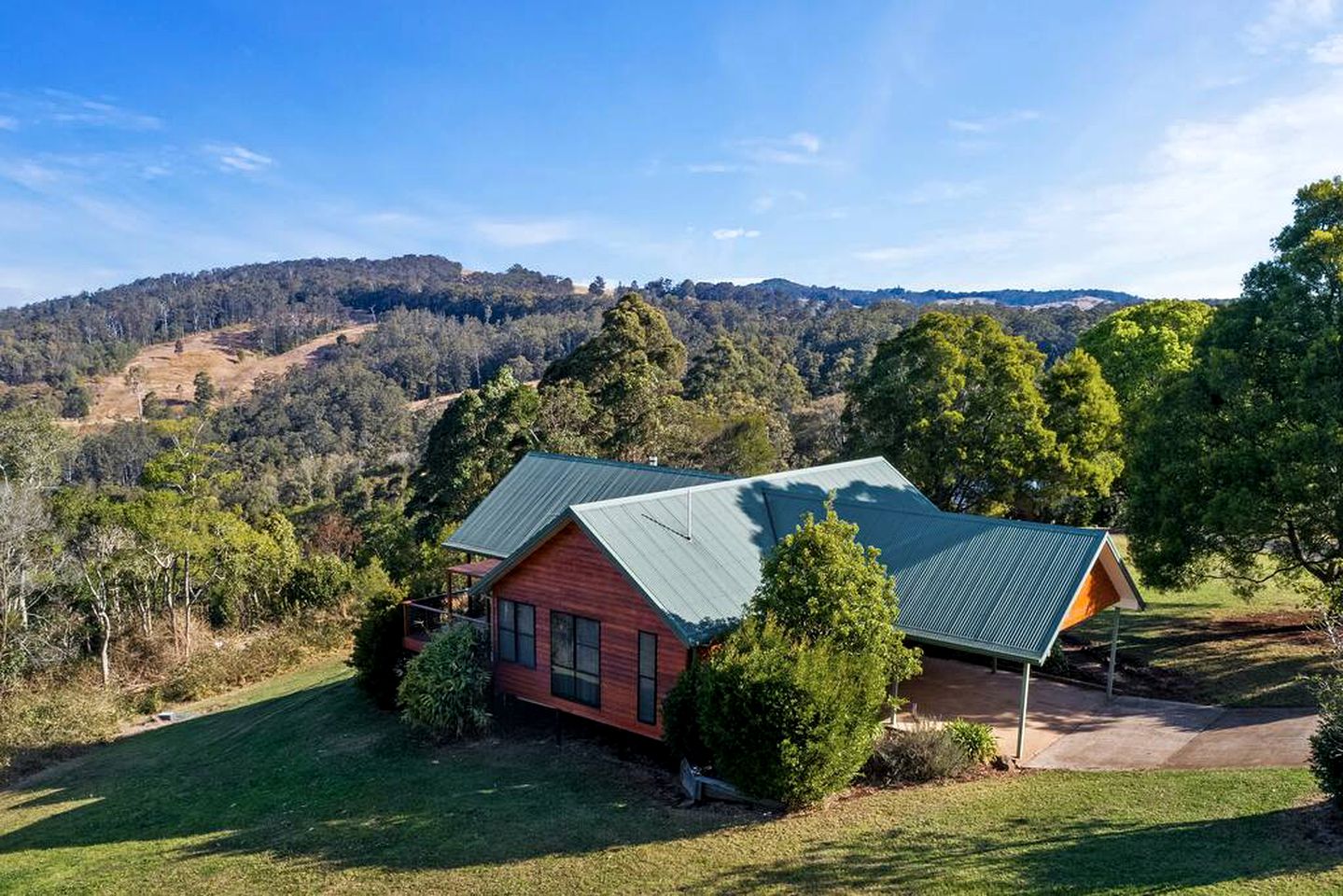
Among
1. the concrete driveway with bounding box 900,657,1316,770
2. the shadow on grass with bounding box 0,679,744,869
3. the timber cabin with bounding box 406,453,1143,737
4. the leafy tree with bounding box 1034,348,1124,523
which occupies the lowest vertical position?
the shadow on grass with bounding box 0,679,744,869

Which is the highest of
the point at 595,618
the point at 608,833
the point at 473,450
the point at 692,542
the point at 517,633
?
the point at 473,450

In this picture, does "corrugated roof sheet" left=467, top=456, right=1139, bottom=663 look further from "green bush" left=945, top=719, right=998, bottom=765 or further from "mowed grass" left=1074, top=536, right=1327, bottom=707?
"mowed grass" left=1074, top=536, right=1327, bottom=707

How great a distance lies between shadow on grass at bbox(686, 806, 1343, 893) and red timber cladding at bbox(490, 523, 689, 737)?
4629 millimetres

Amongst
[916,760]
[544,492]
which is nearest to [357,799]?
[544,492]

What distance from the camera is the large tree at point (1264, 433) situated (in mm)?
17969

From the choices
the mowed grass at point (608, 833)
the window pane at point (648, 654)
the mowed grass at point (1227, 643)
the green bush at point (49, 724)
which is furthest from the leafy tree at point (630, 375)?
the window pane at point (648, 654)

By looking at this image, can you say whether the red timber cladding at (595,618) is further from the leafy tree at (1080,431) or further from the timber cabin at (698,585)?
the leafy tree at (1080,431)

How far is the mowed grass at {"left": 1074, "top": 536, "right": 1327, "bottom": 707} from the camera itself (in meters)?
18.0

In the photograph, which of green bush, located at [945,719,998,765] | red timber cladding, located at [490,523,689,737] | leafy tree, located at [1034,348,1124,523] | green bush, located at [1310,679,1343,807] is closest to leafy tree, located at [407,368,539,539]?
red timber cladding, located at [490,523,689,737]

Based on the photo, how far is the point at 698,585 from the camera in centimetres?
1603

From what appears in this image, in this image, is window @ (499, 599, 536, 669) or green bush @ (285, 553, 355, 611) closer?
window @ (499, 599, 536, 669)

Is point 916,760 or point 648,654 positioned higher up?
point 648,654

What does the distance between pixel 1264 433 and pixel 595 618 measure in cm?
1518

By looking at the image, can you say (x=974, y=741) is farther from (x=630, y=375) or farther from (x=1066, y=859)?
(x=630, y=375)
